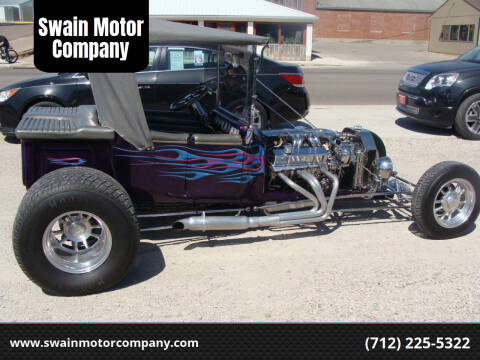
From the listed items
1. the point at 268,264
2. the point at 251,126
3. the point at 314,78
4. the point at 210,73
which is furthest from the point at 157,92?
the point at 314,78

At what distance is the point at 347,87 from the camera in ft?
51.8

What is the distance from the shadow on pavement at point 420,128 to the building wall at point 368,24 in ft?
126

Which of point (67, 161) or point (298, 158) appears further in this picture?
point (298, 158)

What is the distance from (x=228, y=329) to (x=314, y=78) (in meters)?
16.2

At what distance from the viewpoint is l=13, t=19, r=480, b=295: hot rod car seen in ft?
11.0

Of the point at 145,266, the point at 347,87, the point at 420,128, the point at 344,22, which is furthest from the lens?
the point at 344,22

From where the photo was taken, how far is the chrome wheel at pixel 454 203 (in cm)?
452

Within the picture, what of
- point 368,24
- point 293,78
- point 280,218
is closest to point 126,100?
point 280,218

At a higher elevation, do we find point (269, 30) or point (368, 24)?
point (368, 24)

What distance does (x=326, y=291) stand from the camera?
11.9ft

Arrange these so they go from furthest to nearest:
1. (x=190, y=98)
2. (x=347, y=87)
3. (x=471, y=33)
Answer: (x=471, y=33) < (x=347, y=87) < (x=190, y=98)

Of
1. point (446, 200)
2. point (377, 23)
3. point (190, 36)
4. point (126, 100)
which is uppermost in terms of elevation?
point (377, 23)

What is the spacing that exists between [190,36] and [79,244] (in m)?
1.91

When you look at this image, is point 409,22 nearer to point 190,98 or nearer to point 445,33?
point 445,33
